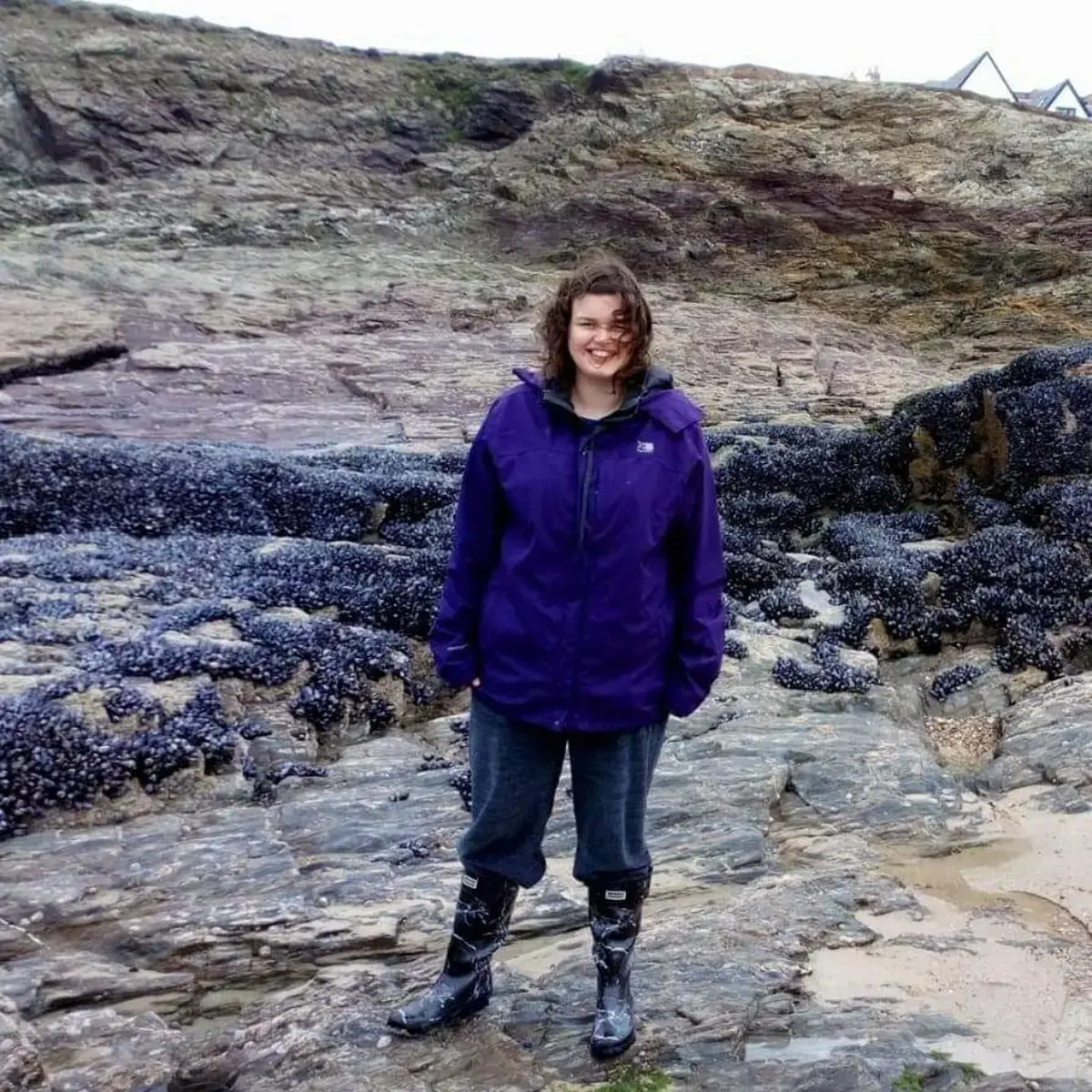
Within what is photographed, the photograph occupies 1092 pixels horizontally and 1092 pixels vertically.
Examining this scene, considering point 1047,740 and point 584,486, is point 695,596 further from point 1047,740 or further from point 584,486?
point 1047,740

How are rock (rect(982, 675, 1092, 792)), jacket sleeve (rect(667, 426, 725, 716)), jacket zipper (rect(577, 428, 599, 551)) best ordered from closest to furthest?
jacket zipper (rect(577, 428, 599, 551))
jacket sleeve (rect(667, 426, 725, 716))
rock (rect(982, 675, 1092, 792))

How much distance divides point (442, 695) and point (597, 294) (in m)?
4.79

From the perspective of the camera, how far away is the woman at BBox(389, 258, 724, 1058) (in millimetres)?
3527

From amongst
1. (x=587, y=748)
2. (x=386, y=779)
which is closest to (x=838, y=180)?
(x=386, y=779)

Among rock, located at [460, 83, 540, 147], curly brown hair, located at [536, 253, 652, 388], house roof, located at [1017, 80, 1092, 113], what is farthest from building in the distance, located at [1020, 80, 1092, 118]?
curly brown hair, located at [536, 253, 652, 388]

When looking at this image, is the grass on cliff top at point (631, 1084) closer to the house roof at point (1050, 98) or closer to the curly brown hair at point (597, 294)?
the curly brown hair at point (597, 294)

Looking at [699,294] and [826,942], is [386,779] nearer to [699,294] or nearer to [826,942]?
[826,942]

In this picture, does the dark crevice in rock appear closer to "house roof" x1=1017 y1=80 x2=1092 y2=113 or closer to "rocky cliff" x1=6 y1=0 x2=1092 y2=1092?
"rocky cliff" x1=6 y1=0 x2=1092 y2=1092

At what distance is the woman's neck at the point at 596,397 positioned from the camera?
11.9ft

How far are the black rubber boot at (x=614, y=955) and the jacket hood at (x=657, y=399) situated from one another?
5.44 feet

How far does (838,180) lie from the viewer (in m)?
28.0

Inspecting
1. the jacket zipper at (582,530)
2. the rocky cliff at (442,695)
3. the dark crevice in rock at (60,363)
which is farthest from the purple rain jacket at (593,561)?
the dark crevice in rock at (60,363)

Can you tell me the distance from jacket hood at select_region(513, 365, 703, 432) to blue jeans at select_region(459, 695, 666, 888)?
107cm

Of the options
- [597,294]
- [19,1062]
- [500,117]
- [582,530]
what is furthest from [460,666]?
[500,117]
